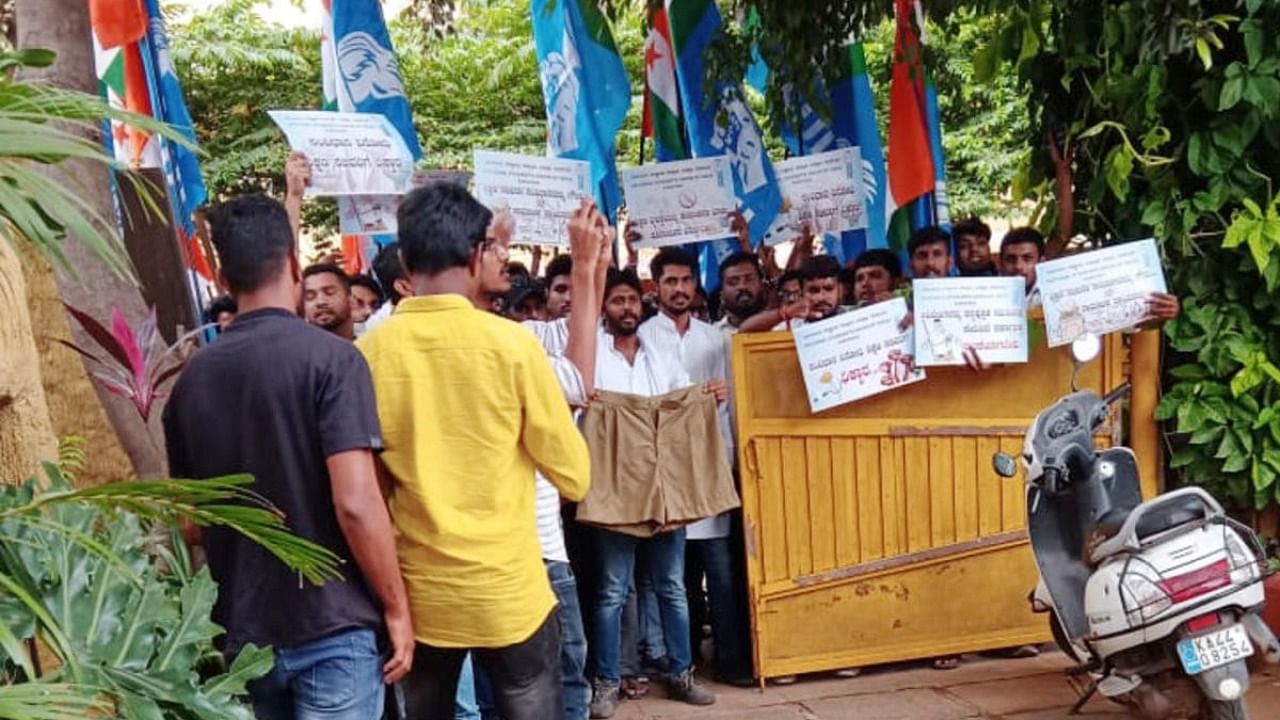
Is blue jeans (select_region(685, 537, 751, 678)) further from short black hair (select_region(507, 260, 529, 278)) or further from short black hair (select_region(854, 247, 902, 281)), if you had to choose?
short black hair (select_region(507, 260, 529, 278))

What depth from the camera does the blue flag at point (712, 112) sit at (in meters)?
6.65

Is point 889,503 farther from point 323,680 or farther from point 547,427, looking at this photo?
point 323,680

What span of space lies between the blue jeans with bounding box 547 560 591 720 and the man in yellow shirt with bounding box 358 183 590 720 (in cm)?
98

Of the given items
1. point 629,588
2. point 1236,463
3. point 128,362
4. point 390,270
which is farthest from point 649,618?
point 1236,463

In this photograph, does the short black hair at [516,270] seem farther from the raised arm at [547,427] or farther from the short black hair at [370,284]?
the raised arm at [547,427]

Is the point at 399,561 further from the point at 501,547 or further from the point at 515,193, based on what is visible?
the point at 515,193

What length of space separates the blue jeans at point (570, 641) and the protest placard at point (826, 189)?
2876 millimetres

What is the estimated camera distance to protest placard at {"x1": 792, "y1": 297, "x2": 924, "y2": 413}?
4.63 m

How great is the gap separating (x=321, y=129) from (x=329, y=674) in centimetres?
289

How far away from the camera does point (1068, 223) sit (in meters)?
Result: 4.95

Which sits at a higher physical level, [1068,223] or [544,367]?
[1068,223]

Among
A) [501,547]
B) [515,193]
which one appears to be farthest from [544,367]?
[515,193]

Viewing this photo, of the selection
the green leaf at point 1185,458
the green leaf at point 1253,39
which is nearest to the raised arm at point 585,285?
the green leaf at point 1253,39

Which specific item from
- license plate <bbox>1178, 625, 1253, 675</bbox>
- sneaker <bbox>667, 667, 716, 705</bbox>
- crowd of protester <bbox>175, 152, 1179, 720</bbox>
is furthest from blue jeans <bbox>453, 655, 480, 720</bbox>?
license plate <bbox>1178, 625, 1253, 675</bbox>
